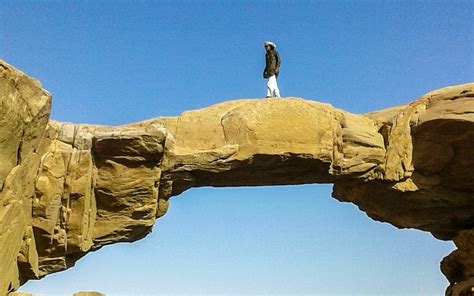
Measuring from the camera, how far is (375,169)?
13508 millimetres

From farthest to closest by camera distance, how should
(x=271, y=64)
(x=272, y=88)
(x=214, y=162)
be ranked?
(x=271, y=64) < (x=272, y=88) < (x=214, y=162)

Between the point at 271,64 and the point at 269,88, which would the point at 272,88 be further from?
the point at 271,64

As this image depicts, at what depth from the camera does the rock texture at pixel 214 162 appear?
1207cm

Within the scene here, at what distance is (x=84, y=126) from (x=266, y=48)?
175 inches

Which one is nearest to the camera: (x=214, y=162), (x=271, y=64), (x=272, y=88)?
(x=214, y=162)

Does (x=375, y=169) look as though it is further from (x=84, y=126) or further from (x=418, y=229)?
(x=84, y=126)

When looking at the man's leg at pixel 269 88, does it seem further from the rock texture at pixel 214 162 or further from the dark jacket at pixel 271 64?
the rock texture at pixel 214 162

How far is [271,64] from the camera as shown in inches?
555

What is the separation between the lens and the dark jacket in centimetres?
1409

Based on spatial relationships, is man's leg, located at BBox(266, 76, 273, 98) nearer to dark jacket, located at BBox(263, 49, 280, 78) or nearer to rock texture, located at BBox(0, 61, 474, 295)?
dark jacket, located at BBox(263, 49, 280, 78)

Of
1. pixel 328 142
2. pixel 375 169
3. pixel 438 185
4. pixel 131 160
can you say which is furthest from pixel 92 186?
pixel 438 185

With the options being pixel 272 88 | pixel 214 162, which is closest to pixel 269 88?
pixel 272 88

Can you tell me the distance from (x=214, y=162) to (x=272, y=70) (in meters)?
2.65

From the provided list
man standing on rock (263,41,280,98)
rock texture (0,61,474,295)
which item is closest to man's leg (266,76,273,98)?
man standing on rock (263,41,280,98)
